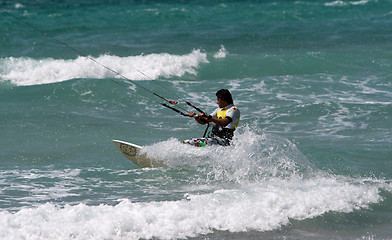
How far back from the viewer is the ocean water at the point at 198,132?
7.38 meters

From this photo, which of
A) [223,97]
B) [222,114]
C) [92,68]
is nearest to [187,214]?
[222,114]

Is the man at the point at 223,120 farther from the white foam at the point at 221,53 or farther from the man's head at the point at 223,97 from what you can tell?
the white foam at the point at 221,53

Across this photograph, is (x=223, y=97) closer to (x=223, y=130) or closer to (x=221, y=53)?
(x=223, y=130)

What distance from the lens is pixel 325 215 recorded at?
25.3 feet

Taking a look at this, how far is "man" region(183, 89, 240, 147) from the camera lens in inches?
376

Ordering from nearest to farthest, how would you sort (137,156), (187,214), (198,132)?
(187,214) → (137,156) → (198,132)

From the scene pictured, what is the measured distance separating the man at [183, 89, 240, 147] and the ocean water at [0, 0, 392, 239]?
0.16m

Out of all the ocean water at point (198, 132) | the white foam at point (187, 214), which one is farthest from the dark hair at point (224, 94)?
the white foam at point (187, 214)

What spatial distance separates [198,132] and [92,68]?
32.8 ft

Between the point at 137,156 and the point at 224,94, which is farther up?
the point at 224,94

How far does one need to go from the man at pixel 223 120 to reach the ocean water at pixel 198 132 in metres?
0.16

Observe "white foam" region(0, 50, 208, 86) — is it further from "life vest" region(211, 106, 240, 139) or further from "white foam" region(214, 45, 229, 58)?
"life vest" region(211, 106, 240, 139)

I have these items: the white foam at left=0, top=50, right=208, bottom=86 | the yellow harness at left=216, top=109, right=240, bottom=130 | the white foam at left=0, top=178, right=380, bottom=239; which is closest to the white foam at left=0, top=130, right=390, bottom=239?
the white foam at left=0, top=178, right=380, bottom=239

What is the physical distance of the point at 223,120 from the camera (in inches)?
376
